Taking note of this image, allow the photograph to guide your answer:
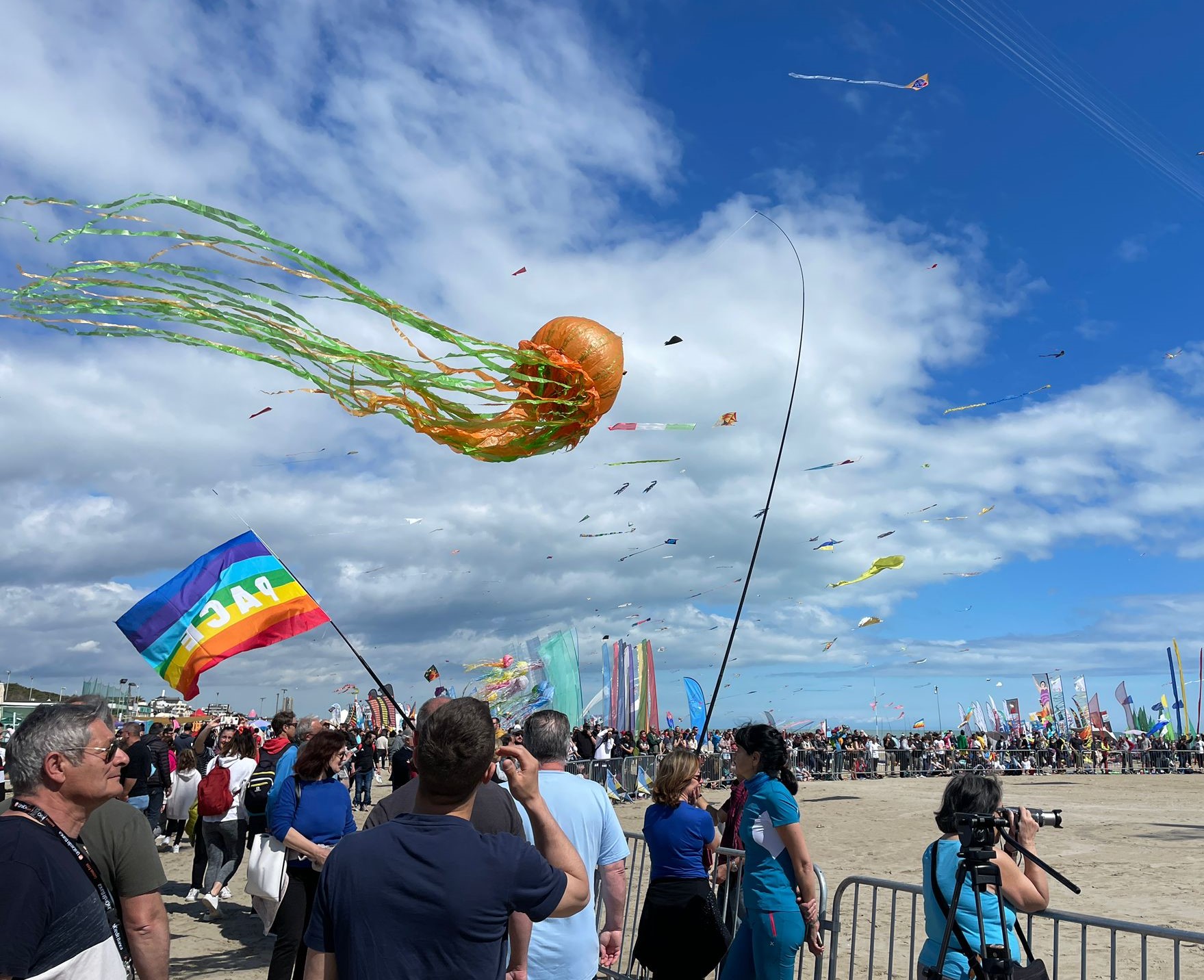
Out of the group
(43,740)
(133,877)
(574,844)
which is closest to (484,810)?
(574,844)

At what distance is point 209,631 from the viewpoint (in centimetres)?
880

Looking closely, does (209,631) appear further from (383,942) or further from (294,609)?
(383,942)

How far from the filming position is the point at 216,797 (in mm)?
7512

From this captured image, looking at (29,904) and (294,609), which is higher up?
(294,609)

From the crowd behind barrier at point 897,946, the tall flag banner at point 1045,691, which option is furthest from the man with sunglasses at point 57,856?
the tall flag banner at point 1045,691

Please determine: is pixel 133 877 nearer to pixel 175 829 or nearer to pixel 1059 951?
pixel 1059 951

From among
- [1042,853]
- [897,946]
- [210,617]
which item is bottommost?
[897,946]

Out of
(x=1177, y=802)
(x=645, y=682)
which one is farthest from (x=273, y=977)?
(x=645, y=682)

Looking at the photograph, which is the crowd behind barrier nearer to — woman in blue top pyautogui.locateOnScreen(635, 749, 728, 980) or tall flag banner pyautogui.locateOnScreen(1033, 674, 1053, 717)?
woman in blue top pyautogui.locateOnScreen(635, 749, 728, 980)

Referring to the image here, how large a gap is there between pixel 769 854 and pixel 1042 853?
9.08m

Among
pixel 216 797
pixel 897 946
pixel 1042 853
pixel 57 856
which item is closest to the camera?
pixel 57 856

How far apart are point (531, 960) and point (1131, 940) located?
6.31m

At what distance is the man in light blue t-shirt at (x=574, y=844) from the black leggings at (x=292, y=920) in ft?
6.52

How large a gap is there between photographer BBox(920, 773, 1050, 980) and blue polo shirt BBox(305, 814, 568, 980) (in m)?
1.71
